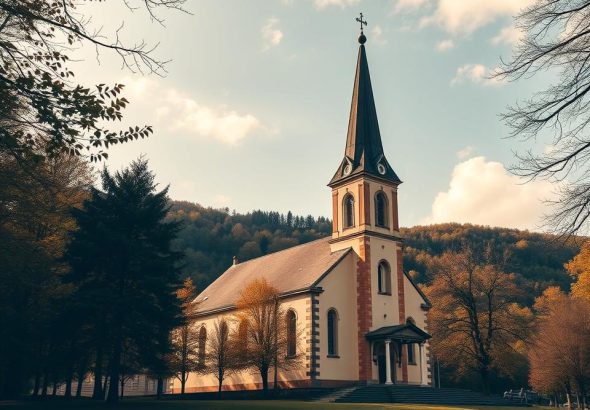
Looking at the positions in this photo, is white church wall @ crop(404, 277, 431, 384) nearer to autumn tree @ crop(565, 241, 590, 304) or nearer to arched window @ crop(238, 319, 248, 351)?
arched window @ crop(238, 319, 248, 351)

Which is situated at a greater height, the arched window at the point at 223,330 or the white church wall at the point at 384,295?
the white church wall at the point at 384,295

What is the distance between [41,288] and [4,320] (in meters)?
4.42

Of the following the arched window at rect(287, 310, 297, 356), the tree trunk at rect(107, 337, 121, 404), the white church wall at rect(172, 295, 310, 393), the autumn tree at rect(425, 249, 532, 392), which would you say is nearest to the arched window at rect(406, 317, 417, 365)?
the autumn tree at rect(425, 249, 532, 392)

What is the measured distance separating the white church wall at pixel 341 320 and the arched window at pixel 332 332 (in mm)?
211

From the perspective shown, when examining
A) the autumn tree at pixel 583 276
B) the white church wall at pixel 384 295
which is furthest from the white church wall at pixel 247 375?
the autumn tree at pixel 583 276

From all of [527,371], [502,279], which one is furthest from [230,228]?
[502,279]

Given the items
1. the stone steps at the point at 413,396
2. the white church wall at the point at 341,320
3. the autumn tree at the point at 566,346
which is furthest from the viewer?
the autumn tree at the point at 566,346

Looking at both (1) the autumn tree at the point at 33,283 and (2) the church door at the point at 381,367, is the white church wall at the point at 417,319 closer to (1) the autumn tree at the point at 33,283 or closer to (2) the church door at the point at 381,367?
(2) the church door at the point at 381,367

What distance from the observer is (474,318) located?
51.9 metres

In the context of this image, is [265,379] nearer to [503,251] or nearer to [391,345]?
[391,345]

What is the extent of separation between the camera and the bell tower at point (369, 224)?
44.0 metres

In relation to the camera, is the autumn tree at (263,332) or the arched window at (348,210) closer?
the autumn tree at (263,332)

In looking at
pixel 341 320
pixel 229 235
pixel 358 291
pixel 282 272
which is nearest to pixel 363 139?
pixel 358 291

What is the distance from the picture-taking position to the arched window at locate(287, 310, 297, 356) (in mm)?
43875
